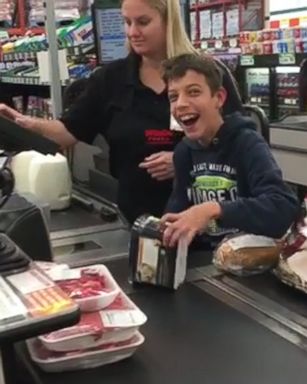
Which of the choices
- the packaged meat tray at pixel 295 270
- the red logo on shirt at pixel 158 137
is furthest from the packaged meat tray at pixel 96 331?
the red logo on shirt at pixel 158 137

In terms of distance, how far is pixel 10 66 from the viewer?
15.5 feet

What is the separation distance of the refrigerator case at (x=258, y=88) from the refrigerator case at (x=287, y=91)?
79mm

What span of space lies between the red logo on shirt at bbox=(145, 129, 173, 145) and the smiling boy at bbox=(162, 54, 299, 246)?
277 millimetres

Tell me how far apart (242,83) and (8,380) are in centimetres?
380

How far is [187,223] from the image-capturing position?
1.26 meters

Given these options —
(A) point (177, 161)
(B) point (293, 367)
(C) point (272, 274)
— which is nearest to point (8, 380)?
(B) point (293, 367)

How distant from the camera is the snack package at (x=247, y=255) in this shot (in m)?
1.35

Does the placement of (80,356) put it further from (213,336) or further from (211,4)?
(211,4)

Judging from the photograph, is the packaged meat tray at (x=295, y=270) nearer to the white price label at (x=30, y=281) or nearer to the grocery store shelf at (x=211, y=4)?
the white price label at (x=30, y=281)

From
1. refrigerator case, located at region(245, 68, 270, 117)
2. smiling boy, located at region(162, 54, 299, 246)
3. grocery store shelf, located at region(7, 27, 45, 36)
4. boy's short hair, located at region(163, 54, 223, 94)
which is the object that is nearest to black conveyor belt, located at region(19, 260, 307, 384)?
smiling boy, located at region(162, 54, 299, 246)

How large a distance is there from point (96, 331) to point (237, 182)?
694mm

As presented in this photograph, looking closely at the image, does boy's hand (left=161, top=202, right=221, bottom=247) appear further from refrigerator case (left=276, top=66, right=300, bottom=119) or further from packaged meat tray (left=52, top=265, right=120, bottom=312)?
refrigerator case (left=276, top=66, right=300, bottom=119)

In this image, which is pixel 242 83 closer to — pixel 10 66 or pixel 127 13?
pixel 10 66

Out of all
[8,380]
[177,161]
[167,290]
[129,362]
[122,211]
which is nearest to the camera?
[8,380]
